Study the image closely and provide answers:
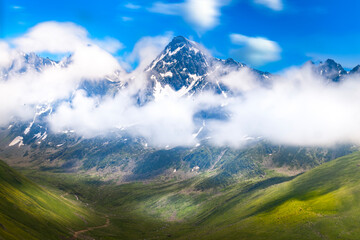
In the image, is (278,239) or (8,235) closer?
(8,235)

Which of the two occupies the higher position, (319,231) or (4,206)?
(4,206)

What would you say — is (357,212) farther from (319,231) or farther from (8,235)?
(8,235)

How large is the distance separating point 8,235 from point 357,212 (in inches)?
8830

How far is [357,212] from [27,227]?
23186 cm

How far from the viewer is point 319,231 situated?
192250 mm

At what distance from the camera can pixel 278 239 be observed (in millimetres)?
196875

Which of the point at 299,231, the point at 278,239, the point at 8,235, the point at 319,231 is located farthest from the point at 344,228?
the point at 8,235

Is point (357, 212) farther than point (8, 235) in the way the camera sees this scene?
Yes

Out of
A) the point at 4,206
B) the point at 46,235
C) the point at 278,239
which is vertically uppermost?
the point at 4,206

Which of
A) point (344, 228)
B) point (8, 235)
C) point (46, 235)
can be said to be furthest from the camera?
point (46, 235)

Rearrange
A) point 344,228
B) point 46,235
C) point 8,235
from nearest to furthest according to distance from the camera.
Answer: point 8,235
point 344,228
point 46,235

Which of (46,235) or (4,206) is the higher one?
(4,206)

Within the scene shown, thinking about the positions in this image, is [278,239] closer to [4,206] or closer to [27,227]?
[27,227]

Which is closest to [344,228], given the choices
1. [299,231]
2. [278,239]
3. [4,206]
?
[299,231]
